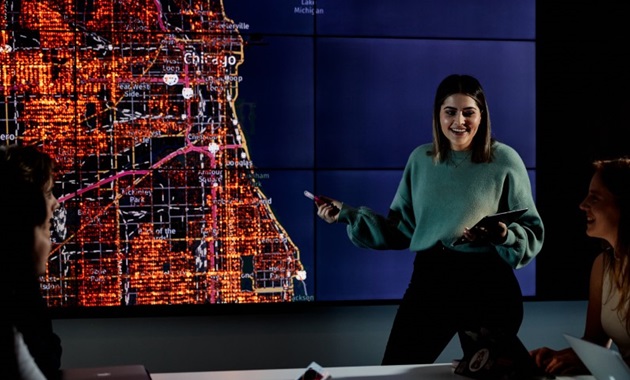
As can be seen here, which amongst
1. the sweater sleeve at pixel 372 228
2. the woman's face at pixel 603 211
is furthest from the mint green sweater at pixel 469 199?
the woman's face at pixel 603 211

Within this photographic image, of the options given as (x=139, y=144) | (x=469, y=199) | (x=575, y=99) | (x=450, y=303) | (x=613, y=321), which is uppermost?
(x=575, y=99)

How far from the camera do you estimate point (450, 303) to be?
11.1 ft

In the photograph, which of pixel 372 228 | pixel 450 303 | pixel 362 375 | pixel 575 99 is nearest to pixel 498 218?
pixel 450 303

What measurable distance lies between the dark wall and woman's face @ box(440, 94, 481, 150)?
1.00m

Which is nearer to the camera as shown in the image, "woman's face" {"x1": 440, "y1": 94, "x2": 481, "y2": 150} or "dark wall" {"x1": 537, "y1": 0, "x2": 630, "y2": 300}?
"woman's face" {"x1": 440, "y1": 94, "x2": 481, "y2": 150}

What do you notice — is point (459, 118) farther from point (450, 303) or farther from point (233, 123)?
point (233, 123)

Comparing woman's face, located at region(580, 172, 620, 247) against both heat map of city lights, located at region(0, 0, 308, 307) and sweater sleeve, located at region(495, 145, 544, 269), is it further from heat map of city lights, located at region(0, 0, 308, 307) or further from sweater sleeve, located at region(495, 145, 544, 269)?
heat map of city lights, located at region(0, 0, 308, 307)

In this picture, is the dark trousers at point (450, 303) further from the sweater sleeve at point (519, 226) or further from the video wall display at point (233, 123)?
the video wall display at point (233, 123)

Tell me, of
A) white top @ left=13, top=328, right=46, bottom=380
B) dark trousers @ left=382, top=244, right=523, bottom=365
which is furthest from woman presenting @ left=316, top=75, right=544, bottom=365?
white top @ left=13, top=328, right=46, bottom=380

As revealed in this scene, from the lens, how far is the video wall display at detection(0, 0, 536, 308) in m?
4.04

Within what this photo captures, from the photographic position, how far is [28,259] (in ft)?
4.91

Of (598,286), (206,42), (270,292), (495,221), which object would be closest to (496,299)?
(495,221)

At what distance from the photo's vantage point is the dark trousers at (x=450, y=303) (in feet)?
11.0

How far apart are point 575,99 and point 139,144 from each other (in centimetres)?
229
